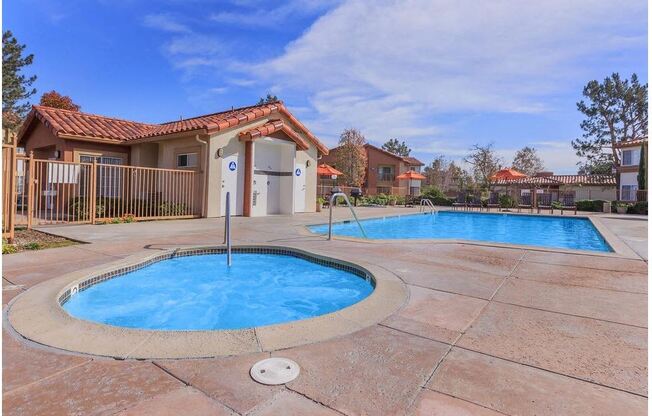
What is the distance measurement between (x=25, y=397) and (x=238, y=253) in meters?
5.44

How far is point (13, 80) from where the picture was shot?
91.6ft

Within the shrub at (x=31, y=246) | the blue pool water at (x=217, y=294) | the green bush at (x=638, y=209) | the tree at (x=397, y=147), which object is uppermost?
the tree at (x=397, y=147)

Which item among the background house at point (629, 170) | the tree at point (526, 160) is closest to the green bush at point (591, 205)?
the background house at point (629, 170)

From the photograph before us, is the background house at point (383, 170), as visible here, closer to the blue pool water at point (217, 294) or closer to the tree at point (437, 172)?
the tree at point (437, 172)

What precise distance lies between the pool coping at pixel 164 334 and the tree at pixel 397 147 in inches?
3175

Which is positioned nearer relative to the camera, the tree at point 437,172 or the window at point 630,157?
the window at point 630,157

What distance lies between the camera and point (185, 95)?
1938 centimetres

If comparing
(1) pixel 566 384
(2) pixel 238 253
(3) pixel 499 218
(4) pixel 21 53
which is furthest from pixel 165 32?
(4) pixel 21 53

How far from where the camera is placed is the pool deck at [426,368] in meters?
2.08

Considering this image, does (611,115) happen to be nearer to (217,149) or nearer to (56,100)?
(217,149)

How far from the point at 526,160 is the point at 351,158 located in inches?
974

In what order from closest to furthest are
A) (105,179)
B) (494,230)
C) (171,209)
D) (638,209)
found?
(171,209) < (105,179) < (494,230) < (638,209)

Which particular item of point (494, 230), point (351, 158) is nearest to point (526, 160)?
point (351, 158)

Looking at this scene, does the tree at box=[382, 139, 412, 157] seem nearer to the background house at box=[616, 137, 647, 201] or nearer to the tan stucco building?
the background house at box=[616, 137, 647, 201]
